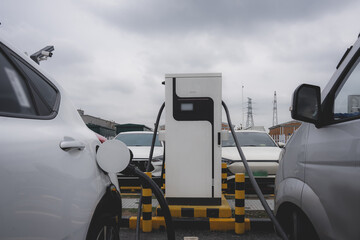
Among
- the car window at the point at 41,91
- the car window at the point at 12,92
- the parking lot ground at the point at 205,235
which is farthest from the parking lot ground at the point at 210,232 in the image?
the car window at the point at 12,92

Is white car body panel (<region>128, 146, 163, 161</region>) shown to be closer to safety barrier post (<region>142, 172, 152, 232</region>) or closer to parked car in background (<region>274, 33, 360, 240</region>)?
safety barrier post (<region>142, 172, 152, 232</region>)

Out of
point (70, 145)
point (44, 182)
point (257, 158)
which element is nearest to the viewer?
point (44, 182)

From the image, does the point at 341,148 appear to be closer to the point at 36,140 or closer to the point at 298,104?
the point at 298,104

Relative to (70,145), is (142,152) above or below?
below

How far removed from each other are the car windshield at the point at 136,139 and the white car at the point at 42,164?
5.87 m

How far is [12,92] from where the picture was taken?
1336 mm

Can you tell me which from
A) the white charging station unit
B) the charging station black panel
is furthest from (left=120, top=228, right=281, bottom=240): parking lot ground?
the charging station black panel

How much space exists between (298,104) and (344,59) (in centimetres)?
42

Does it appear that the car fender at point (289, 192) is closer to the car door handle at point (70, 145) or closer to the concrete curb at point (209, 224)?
the car door handle at point (70, 145)

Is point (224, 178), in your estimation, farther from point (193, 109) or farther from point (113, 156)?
point (113, 156)

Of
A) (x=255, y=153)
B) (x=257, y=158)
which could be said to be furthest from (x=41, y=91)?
(x=255, y=153)

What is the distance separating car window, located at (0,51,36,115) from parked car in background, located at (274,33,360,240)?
144 cm

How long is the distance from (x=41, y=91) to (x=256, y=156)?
16.8 feet

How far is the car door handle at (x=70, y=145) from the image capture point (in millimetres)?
1486
